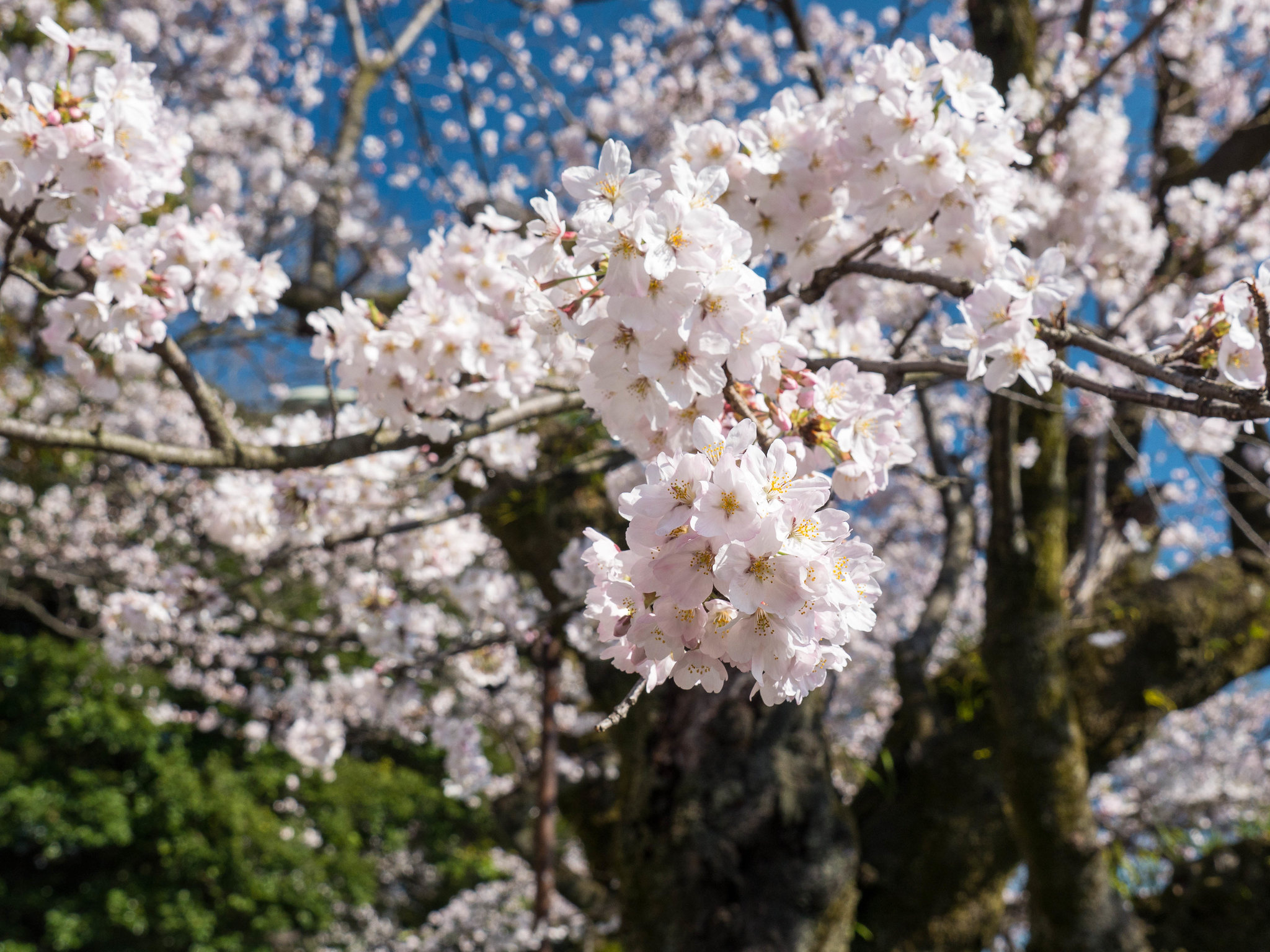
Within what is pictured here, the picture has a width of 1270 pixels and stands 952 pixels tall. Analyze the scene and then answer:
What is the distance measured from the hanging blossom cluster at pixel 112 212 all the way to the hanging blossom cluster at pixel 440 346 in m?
0.33

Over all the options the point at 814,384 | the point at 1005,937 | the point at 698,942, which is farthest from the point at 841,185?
the point at 1005,937

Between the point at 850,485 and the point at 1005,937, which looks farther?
the point at 1005,937

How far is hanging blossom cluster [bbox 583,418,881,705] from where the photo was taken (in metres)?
0.73

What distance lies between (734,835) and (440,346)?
185 centimetres

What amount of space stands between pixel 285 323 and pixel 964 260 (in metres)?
4.43

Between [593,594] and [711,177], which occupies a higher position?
[711,177]

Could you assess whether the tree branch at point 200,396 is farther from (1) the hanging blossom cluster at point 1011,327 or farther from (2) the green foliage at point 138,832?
(2) the green foliage at point 138,832

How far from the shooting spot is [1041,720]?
2.91 meters

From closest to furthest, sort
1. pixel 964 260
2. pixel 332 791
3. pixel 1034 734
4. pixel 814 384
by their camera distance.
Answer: pixel 814 384 → pixel 964 260 → pixel 1034 734 → pixel 332 791

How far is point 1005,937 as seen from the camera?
5543 mm

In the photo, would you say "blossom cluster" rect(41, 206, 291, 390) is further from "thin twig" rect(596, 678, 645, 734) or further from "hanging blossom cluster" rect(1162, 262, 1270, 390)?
"hanging blossom cluster" rect(1162, 262, 1270, 390)

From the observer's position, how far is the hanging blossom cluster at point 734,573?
734 millimetres

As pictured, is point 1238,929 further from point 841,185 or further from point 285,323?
point 285,323

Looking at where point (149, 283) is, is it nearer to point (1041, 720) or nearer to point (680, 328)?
point (680, 328)
